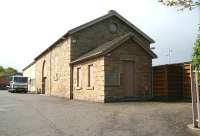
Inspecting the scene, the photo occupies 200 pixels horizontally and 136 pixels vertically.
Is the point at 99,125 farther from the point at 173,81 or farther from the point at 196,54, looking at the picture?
the point at 173,81

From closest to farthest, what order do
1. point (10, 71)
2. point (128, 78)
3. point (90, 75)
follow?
1. point (128, 78)
2. point (90, 75)
3. point (10, 71)

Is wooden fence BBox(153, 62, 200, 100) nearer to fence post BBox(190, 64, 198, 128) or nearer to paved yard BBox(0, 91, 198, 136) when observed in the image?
paved yard BBox(0, 91, 198, 136)

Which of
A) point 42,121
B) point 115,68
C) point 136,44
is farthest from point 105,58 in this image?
point 42,121

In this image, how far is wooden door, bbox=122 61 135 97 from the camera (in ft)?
84.2

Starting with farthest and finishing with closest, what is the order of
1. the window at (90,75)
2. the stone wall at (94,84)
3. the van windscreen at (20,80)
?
1. the van windscreen at (20,80)
2. the window at (90,75)
3. the stone wall at (94,84)

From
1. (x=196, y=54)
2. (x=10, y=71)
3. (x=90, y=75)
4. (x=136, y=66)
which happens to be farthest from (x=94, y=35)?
(x=10, y=71)

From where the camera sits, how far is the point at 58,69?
3738 centimetres

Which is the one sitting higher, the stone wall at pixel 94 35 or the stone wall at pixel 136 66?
the stone wall at pixel 94 35

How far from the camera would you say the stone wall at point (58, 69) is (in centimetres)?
3325

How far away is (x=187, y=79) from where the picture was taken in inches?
1004

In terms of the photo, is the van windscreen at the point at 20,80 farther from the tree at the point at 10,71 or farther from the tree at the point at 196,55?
the tree at the point at 10,71

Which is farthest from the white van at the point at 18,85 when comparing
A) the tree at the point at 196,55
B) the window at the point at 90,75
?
the tree at the point at 196,55

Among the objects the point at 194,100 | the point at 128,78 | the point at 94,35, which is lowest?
the point at 194,100

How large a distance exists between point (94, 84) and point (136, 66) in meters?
3.26
